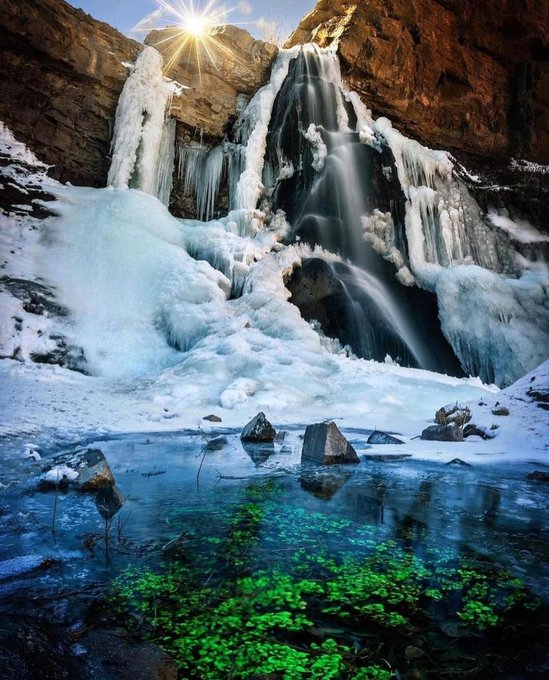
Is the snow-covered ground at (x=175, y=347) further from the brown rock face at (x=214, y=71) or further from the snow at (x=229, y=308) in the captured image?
the brown rock face at (x=214, y=71)

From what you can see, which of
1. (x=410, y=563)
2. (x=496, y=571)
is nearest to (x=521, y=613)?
(x=496, y=571)

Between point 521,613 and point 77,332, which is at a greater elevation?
point 77,332

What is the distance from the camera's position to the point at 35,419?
18.6ft

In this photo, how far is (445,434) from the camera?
607cm

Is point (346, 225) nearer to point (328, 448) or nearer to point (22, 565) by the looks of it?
point (328, 448)

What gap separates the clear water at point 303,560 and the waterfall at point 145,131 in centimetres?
1425

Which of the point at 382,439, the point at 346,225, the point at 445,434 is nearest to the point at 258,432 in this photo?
the point at 382,439

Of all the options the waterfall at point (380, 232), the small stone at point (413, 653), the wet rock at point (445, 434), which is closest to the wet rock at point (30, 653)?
the small stone at point (413, 653)

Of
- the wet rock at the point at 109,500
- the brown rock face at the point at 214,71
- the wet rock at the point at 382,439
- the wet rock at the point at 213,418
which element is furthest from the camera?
the brown rock face at the point at 214,71

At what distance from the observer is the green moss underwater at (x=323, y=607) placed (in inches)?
56.6

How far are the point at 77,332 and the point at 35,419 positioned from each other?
5357 mm

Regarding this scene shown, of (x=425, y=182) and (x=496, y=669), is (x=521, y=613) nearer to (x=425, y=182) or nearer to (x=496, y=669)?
(x=496, y=669)

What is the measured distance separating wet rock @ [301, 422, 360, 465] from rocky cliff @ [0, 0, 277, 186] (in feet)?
50.3

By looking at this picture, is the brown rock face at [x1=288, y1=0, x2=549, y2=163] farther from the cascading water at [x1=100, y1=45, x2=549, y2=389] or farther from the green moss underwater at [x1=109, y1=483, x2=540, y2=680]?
the green moss underwater at [x1=109, y1=483, x2=540, y2=680]
